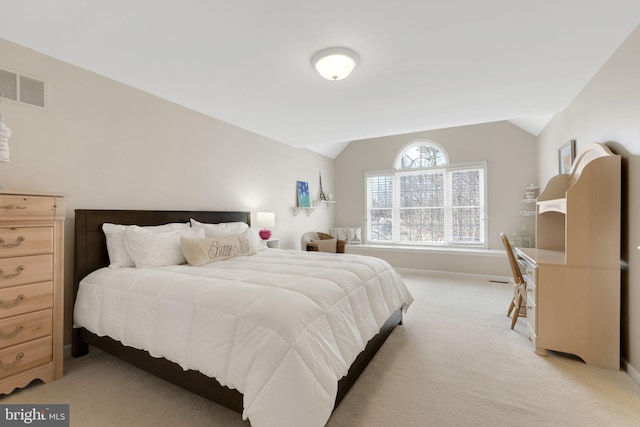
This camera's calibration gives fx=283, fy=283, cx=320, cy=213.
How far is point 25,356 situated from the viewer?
72.6 inches

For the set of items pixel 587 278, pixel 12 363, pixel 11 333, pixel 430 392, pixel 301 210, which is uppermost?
pixel 301 210

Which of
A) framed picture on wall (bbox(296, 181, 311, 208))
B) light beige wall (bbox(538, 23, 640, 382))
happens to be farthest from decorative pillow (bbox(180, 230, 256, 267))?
light beige wall (bbox(538, 23, 640, 382))

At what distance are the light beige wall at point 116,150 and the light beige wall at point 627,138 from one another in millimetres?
3984

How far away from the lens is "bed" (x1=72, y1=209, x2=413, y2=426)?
1.30 m

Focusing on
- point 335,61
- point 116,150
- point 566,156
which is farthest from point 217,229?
point 566,156

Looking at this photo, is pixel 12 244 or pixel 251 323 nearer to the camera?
pixel 251 323

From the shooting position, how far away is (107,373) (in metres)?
2.09

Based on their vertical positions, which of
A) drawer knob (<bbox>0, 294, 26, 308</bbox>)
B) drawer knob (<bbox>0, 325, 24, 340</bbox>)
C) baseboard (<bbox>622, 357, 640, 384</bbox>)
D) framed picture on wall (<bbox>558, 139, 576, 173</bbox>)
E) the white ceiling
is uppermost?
the white ceiling

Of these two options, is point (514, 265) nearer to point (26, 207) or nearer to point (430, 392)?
point (430, 392)

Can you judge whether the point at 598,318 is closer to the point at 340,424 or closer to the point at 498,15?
the point at 340,424

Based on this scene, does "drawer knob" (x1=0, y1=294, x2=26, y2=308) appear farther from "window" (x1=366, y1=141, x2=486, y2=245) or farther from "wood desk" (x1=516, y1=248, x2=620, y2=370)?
"window" (x1=366, y1=141, x2=486, y2=245)

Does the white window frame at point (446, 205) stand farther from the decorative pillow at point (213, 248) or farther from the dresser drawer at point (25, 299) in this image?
the dresser drawer at point (25, 299)

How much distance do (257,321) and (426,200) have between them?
5209mm

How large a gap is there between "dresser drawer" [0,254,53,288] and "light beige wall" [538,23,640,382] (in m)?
4.08
